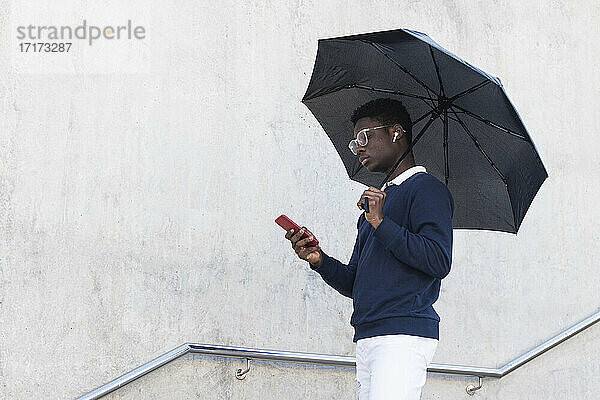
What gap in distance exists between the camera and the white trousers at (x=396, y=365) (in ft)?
6.85

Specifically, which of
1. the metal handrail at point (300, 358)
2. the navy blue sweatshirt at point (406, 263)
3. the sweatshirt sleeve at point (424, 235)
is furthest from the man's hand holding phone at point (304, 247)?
the metal handrail at point (300, 358)

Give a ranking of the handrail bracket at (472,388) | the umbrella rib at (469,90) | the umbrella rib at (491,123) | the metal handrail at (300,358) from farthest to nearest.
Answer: the handrail bracket at (472,388), the metal handrail at (300,358), the umbrella rib at (491,123), the umbrella rib at (469,90)

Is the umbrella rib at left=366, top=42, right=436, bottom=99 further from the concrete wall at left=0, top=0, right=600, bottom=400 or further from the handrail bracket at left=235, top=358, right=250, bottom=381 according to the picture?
the handrail bracket at left=235, top=358, right=250, bottom=381

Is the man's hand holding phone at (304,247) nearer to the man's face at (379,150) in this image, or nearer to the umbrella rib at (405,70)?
the man's face at (379,150)

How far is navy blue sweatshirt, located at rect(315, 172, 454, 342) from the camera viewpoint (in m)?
2.12

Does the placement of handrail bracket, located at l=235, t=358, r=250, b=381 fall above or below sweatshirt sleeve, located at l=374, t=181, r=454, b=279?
below

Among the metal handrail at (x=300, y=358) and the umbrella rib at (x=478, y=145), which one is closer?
the umbrella rib at (x=478, y=145)

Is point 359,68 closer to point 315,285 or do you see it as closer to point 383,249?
point 383,249

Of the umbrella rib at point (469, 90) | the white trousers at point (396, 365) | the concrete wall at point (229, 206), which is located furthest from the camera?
the concrete wall at point (229, 206)

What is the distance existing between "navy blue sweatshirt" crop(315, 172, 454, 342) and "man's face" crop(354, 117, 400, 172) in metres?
0.09

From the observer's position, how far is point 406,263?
84.6 inches

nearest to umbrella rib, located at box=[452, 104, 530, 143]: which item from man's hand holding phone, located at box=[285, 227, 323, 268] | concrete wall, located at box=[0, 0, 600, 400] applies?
man's hand holding phone, located at box=[285, 227, 323, 268]

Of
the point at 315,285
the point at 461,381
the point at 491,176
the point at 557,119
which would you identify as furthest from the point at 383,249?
the point at 557,119

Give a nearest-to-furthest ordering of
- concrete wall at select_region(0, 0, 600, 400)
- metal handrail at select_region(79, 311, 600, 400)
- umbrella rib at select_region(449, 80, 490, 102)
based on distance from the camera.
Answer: umbrella rib at select_region(449, 80, 490, 102) → metal handrail at select_region(79, 311, 600, 400) → concrete wall at select_region(0, 0, 600, 400)
